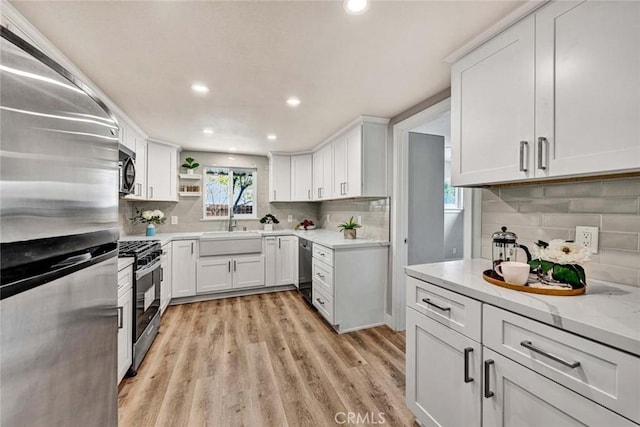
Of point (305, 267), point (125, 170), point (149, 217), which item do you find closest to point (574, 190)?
point (305, 267)

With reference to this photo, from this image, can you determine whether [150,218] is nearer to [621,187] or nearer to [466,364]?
[466,364]

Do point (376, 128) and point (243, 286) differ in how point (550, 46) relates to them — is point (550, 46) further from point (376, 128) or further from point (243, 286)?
point (243, 286)

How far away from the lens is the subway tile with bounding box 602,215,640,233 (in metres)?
1.13

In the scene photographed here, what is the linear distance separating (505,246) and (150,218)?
394cm

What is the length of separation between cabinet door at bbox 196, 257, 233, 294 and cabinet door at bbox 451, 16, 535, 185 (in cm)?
315

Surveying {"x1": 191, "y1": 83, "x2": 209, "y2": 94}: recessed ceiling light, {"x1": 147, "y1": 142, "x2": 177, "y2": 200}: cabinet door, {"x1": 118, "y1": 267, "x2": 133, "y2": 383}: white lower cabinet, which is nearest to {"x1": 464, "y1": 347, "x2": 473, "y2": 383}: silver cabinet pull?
{"x1": 118, "y1": 267, "x2": 133, "y2": 383}: white lower cabinet

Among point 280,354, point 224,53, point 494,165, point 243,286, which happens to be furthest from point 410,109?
point 243,286

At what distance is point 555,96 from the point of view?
1174 mm

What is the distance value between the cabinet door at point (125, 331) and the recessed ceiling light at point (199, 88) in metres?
1.62

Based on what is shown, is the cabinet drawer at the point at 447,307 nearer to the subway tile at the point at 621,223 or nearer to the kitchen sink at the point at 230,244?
the subway tile at the point at 621,223

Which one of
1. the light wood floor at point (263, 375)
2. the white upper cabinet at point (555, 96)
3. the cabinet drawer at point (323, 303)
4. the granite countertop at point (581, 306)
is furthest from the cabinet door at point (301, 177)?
the granite countertop at point (581, 306)

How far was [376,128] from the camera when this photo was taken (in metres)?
2.85

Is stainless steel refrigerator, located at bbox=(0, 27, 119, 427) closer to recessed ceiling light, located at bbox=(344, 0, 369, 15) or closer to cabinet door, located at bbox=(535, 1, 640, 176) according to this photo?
recessed ceiling light, located at bbox=(344, 0, 369, 15)

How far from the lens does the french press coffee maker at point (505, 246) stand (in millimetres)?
1388
